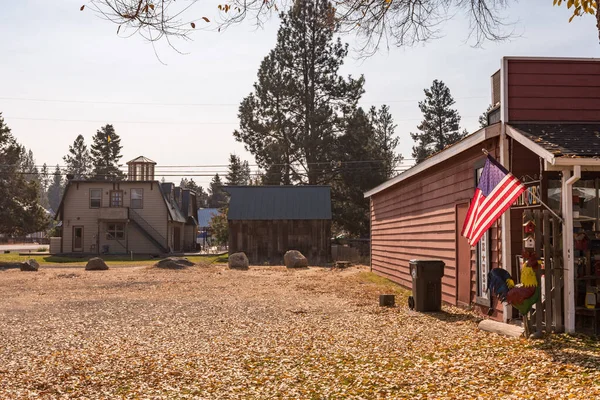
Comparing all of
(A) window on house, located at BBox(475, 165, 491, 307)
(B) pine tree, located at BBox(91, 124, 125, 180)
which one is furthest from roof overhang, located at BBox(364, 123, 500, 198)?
(B) pine tree, located at BBox(91, 124, 125, 180)

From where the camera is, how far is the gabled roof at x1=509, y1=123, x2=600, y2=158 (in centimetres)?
970

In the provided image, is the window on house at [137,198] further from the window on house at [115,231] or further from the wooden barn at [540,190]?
the wooden barn at [540,190]

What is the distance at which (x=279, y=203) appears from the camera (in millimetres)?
37375

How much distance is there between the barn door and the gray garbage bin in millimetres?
649

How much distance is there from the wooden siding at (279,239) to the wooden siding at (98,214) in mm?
11442

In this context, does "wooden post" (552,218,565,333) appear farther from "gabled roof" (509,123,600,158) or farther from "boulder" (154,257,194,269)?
"boulder" (154,257,194,269)

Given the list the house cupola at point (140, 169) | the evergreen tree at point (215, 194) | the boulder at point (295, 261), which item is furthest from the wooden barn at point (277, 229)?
the evergreen tree at point (215, 194)

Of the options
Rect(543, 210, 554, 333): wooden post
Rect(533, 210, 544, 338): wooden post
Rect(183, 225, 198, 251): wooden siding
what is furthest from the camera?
Rect(183, 225, 198, 251): wooden siding

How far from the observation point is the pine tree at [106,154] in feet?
286

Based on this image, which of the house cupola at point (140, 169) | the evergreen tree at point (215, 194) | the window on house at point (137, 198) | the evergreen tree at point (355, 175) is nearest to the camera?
the window on house at point (137, 198)

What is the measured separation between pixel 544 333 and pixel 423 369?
284 cm

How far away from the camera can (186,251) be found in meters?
53.5

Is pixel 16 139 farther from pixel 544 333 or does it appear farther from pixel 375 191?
pixel 544 333

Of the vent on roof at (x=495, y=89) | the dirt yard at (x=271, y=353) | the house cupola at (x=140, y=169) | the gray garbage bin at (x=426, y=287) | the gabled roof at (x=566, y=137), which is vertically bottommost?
the dirt yard at (x=271, y=353)
